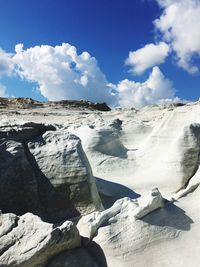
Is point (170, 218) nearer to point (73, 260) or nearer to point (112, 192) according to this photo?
point (73, 260)

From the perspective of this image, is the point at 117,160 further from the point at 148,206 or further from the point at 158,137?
the point at 148,206

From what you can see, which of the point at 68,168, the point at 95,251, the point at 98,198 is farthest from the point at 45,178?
the point at 95,251

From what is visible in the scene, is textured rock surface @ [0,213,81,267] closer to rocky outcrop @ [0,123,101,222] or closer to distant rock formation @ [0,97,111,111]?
rocky outcrop @ [0,123,101,222]

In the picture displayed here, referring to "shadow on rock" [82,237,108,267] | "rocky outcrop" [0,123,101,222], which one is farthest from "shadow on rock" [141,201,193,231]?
"rocky outcrop" [0,123,101,222]

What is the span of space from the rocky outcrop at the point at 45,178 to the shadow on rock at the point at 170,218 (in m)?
0.72

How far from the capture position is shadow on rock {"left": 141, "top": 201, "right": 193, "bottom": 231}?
3.62m

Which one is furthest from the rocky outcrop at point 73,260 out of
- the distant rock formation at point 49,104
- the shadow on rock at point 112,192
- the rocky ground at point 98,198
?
the distant rock formation at point 49,104

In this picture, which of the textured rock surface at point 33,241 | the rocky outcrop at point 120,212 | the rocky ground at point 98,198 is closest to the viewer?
the textured rock surface at point 33,241

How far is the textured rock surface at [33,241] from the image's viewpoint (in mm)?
3197

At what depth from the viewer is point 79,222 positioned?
12.4ft

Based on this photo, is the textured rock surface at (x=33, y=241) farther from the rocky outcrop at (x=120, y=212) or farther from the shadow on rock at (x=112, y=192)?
the shadow on rock at (x=112, y=192)

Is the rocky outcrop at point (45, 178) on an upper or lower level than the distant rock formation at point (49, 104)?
lower

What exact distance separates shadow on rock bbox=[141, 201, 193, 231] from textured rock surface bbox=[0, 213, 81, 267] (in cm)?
63

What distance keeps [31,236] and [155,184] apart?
2087 millimetres
